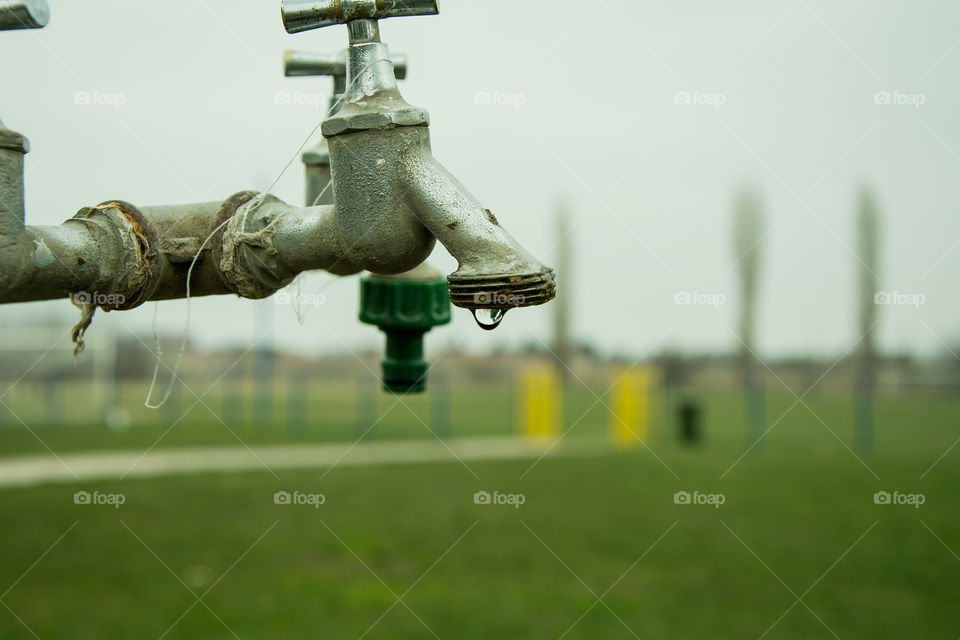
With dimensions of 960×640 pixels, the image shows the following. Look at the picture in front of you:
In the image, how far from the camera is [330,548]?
21.6 feet

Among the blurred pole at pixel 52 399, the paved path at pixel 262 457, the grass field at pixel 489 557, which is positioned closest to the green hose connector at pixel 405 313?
the grass field at pixel 489 557

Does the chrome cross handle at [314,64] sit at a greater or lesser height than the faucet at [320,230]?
greater

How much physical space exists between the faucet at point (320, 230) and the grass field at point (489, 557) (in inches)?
142

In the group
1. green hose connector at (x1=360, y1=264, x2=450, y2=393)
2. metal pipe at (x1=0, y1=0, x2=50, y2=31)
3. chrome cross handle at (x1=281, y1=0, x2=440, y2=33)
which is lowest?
green hose connector at (x1=360, y1=264, x2=450, y2=393)

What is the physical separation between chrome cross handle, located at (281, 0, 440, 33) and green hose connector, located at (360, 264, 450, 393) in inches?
24.6

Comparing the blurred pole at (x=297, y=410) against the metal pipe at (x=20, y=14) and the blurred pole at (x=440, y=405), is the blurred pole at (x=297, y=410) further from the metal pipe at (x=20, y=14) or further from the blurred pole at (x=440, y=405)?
the metal pipe at (x=20, y=14)

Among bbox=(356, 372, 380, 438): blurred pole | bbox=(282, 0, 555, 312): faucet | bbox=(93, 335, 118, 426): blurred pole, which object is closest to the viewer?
bbox=(282, 0, 555, 312): faucet

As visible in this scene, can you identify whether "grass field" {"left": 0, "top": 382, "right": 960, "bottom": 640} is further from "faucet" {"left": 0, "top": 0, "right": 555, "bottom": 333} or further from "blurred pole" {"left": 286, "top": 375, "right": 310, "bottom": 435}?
"blurred pole" {"left": 286, "top": 375, "right": 310, "bottom": 435}

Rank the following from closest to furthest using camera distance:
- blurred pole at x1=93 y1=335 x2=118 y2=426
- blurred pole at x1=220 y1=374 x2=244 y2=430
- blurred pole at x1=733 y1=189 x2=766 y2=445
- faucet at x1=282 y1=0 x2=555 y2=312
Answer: faucet at x1=282 y1=0 x2=555 y2=312, blurred pole at x1=93 y1=335 x2=118 y2=426, blurred pole at x1=220 y1=374 x2=244 y2=430, blurred pole at x1=733 y1=189 x2=766 y2=445

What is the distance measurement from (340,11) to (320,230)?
11.7 inches

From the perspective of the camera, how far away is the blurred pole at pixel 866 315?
16.1 metres

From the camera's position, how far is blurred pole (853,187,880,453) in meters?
16.1

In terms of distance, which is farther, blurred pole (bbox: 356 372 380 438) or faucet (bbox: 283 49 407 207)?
blurred pole (bbox: 356 372 380 438)

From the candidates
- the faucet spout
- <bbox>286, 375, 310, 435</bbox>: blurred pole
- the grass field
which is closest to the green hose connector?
the faucet spout
